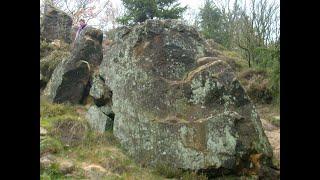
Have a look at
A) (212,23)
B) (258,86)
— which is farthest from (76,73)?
(212,23)

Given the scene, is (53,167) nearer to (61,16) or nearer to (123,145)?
(123,145)

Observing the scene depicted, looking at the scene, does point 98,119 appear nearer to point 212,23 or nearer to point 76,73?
point 76,73

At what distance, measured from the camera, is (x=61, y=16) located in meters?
17.1

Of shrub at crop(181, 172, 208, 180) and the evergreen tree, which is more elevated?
the evergreen tree

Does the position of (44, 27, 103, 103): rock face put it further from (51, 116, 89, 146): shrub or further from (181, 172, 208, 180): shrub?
(181, 172, 208, 180): shrub

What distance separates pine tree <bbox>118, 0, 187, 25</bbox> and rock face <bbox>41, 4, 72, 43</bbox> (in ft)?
7.08

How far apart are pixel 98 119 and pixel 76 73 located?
2615mm

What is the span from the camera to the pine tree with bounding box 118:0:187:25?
17078 mm

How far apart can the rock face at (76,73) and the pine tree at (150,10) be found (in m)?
3.74

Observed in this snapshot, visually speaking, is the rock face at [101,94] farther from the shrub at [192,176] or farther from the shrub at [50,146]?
the shrub at [192,176]

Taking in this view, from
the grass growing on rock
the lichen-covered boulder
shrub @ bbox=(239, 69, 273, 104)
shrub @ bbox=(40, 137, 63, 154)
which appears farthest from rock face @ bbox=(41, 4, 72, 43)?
shrub @ bbox=(40, 137, 63, 154)

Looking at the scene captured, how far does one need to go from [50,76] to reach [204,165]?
311 inches

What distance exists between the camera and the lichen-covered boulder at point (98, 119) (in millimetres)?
10740
